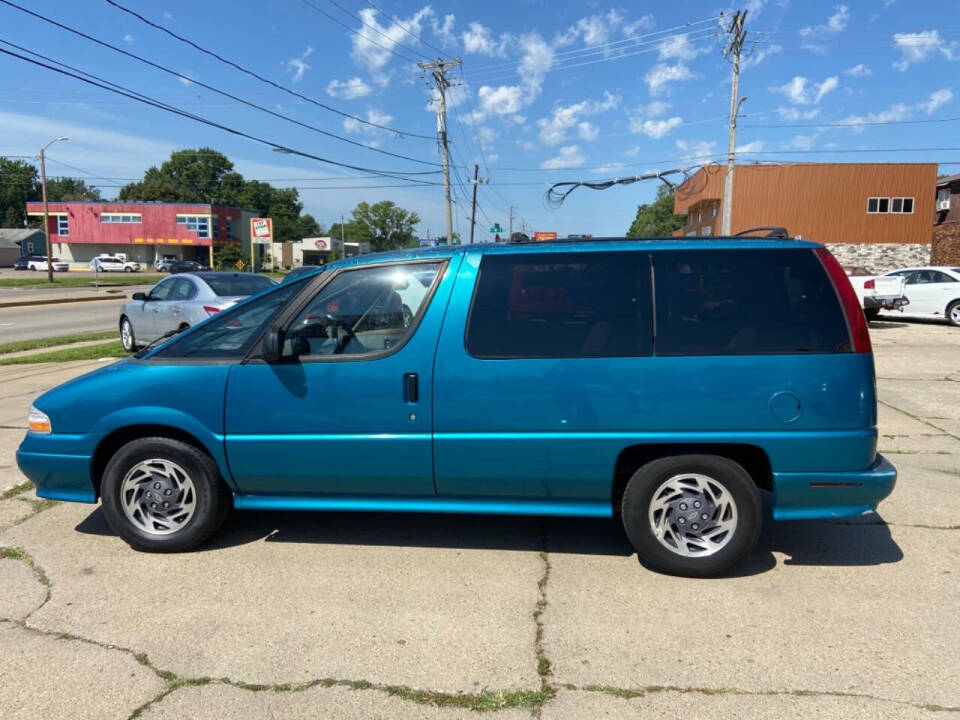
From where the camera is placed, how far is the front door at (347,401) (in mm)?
3646

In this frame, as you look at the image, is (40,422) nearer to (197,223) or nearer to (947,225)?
(947,225)

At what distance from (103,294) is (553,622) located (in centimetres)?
3500

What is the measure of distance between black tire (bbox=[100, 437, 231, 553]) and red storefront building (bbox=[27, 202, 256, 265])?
6727 cm

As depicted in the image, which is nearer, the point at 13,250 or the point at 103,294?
the point at 103,294

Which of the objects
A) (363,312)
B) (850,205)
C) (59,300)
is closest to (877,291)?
(363,312)

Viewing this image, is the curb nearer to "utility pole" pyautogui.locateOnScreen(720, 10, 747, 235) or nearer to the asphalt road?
the asphalt road

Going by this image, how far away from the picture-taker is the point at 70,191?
418ft

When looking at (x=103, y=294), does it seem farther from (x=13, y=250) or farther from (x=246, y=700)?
(x=13, y=250)

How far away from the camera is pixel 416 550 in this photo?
3.98 meters

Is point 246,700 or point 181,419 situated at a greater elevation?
point 181,419

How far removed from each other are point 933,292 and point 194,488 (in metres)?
19.6

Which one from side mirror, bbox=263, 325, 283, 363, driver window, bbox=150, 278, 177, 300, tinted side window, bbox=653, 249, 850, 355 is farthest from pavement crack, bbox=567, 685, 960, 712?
driver window, bbox=150, 278, 177, 300

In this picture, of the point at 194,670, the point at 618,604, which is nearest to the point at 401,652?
the point at 194,670

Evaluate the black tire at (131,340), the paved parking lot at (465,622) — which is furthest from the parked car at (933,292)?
the black tire at (131,340)
